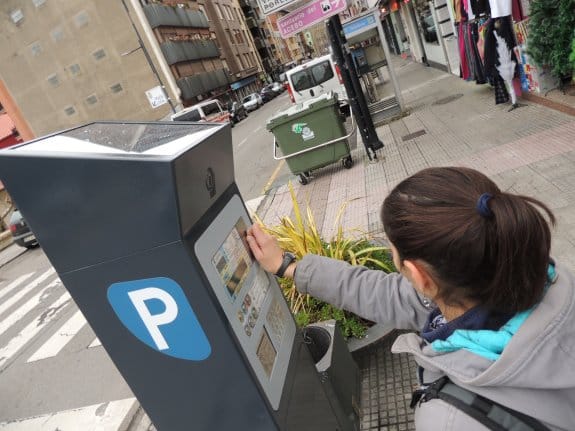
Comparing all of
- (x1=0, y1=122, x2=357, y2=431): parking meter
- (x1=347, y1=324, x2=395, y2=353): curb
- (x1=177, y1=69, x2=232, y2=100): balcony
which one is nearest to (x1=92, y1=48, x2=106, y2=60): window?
(x1=177, y1=69, x2=232, y2=100): balcony

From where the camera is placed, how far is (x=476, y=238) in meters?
1.06

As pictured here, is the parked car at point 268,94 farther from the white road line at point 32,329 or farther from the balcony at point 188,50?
the white road line at point 32,329

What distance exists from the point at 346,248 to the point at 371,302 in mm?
1902

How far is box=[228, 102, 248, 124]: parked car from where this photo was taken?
27688mm

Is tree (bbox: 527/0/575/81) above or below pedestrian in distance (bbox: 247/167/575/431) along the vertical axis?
below

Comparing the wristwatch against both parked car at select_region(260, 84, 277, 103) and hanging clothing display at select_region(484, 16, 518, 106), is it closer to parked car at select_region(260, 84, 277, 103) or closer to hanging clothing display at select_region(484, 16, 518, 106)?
hanging clothing display at select_region(484, 16, 518, 106)

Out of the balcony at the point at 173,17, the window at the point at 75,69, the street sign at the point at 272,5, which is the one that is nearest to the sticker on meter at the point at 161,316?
the street sign at the point at 272,5

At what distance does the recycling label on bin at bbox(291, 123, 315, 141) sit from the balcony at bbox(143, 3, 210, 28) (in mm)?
31859

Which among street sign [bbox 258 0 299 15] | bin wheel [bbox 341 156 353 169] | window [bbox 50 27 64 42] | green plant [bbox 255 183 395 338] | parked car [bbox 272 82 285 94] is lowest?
parked car [bbox 272 82 285 94]

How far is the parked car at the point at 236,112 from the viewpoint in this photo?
2769 centimetres

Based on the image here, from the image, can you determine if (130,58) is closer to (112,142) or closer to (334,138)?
(334,138)

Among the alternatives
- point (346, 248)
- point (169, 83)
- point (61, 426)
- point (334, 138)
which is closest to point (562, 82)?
point (334, 138)

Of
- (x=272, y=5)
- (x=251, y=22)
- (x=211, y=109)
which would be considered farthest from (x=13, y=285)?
(x=251, y=22)

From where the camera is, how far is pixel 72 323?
6363mm
